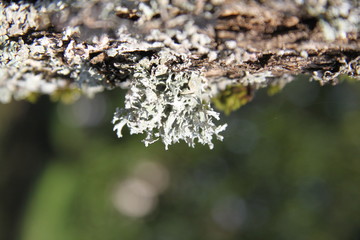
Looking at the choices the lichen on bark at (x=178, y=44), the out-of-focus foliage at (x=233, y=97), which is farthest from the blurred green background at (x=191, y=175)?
the lichen on bark at (x=178, y=44)

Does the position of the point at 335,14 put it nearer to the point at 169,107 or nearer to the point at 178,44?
the point at 178,44

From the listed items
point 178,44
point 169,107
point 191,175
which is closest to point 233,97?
point 169,107

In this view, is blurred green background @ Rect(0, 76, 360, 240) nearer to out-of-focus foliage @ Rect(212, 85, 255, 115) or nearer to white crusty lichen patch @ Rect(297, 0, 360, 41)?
out-of-focus foliage @ Rect(212, 85, 255, 115)

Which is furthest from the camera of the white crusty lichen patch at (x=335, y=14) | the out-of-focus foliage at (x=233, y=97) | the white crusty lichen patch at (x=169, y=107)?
the out-of-focus foliage at (x=233, y=97)

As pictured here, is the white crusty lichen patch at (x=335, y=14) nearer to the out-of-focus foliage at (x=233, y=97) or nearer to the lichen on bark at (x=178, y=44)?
the lichen on bark at (x=178, y=44)

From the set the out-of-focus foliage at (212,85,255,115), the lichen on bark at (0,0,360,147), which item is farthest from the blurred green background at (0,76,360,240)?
the lichen on bark at (0,0,360,147)

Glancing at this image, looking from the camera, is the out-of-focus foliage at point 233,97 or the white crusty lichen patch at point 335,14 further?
the out-of-focus foliage at point 233,97

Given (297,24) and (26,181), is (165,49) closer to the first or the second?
(297,24)
